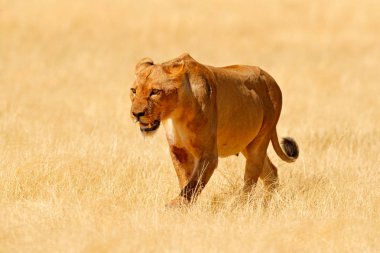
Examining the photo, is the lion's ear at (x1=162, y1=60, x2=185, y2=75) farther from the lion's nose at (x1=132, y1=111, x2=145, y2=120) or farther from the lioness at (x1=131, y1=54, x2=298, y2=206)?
the lion's nose at (x1=132, y1=111, x2=145, y2=120)

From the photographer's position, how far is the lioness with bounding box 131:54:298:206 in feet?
20.7

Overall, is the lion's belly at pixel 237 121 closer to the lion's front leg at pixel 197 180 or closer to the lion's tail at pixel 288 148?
the lion's front leg at pixel 197 180

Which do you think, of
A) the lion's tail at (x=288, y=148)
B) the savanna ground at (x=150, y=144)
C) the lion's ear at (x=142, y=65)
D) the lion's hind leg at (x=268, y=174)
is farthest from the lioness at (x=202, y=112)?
the lion's tail at (x=288, y=148)

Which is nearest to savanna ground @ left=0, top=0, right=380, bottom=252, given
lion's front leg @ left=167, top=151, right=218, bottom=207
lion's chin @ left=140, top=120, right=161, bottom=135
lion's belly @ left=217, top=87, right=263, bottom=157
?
lion's front leg @ left=167, top=151, right=218, bottom=207

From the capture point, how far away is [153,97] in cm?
626

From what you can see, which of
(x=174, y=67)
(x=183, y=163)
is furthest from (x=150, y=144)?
(x=174, y=67)

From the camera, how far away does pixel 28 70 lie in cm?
1545

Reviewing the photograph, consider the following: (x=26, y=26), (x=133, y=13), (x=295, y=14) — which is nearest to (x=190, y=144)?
(x=26, y=26)

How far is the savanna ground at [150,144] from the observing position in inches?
234

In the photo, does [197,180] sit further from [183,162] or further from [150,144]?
[150,144]

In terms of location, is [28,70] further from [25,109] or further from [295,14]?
[295,14]

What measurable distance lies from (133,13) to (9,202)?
16546 millimetres

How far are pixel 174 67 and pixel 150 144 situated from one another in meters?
2.84

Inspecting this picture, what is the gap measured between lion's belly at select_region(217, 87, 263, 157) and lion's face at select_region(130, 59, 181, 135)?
0.61 m
